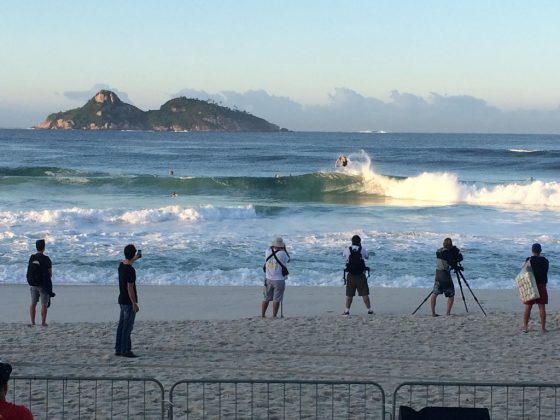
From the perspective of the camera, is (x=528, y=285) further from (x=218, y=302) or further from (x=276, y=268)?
(x=218, y=302)

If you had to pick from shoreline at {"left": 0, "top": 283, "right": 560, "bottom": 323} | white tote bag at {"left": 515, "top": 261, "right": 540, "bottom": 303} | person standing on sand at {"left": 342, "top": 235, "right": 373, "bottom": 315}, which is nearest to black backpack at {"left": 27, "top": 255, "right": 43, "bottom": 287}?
shoreline at {"left": 0, "top": 283, "right": 560, "bottom": 323}

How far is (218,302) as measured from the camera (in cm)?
1617

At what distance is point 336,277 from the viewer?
62.7 feet

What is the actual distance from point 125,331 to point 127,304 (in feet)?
1.15

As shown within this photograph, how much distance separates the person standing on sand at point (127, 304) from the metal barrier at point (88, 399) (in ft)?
5.19

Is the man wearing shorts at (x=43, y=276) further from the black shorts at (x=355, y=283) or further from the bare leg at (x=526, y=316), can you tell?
the bare leg at (x=526, y=316)

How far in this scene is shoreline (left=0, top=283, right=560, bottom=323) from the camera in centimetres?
1488

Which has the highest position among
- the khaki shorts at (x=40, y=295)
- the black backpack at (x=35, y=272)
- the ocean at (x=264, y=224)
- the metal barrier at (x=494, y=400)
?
the black backpack at (x=35, y=272)

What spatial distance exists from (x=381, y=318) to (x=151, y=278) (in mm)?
6774

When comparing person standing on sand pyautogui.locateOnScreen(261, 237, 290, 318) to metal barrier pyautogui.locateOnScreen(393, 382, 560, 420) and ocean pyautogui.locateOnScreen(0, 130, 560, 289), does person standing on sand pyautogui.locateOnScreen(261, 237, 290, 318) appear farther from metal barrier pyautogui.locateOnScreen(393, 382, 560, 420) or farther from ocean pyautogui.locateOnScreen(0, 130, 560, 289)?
metal barrier pyautogui.locateOnScreen(393, 382, 560, 420)

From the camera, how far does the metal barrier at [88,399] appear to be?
805 centimetres

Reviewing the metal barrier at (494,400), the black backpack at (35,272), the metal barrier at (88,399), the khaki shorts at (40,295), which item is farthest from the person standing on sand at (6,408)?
the khaki shorts at (40,295)

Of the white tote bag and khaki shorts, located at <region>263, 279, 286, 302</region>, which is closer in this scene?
the white tote bag

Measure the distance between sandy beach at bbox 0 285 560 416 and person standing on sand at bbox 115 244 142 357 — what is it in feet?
0.70
